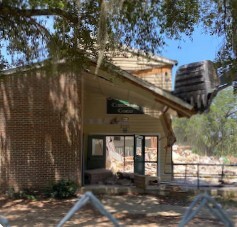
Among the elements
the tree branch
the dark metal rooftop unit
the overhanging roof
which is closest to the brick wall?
the overhanging roof

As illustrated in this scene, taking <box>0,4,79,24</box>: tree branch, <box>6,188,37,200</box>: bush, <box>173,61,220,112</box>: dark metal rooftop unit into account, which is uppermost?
<box>0,4,79,24</box>: tree branch

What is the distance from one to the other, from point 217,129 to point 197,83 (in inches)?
1981

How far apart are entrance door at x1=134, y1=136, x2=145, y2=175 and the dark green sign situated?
4.78 feet

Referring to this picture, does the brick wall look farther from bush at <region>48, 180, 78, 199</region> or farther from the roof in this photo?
the roof

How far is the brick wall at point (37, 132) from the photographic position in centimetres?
2017

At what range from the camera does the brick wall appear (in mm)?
20172

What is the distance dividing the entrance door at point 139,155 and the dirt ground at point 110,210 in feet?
18.2

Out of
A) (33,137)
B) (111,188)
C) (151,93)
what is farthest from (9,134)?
(151,93)


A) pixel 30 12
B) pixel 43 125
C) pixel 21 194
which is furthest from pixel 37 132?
pixel 30 12

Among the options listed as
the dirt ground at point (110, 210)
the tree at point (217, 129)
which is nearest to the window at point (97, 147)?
the dirt ground at point (110, 210)

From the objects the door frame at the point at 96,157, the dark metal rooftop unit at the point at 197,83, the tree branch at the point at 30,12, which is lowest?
the door frame at the point at 96,157

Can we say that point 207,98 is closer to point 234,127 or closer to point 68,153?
point 68,153

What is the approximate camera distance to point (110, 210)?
15930 mm

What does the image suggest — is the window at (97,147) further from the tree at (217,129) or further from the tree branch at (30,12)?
the tree at (217,129)
